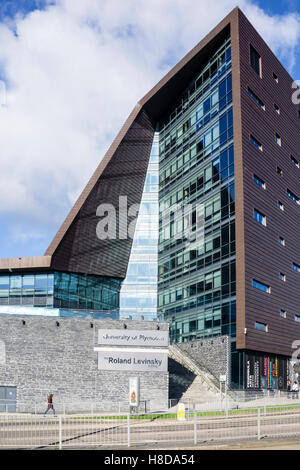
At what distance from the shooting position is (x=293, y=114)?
65.3 meters

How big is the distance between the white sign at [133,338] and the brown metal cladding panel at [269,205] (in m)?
10.3

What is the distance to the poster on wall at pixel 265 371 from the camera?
157 ft

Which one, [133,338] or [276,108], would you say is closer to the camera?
[133,338]

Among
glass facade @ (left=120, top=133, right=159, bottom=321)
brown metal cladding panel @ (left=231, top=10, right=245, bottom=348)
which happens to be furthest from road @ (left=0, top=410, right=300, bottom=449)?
glass facade @ (left=120, top=133, right=159, bottom=321)

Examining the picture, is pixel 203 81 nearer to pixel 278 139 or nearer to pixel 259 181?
pixel 278 139

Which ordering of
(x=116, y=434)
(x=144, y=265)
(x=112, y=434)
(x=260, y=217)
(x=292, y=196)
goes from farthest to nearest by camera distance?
(x=144, y=265), (x=292, y=196), (x=260, y=217), (x=116, y=434), (x=112, y=434)

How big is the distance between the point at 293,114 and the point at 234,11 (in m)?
15.1

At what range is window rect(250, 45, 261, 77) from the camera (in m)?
57.4

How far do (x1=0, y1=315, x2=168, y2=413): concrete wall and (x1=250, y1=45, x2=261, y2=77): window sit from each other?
31561 millimetres

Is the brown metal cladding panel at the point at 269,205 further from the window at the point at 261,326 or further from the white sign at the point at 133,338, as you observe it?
the white sign at the point at 133,338

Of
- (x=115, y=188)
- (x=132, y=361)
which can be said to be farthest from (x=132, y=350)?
(x=115, y=188)

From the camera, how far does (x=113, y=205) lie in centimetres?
6291

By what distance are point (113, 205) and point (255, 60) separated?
21.1m

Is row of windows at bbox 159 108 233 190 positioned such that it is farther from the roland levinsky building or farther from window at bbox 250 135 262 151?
window at bbox 250 135 262 151
